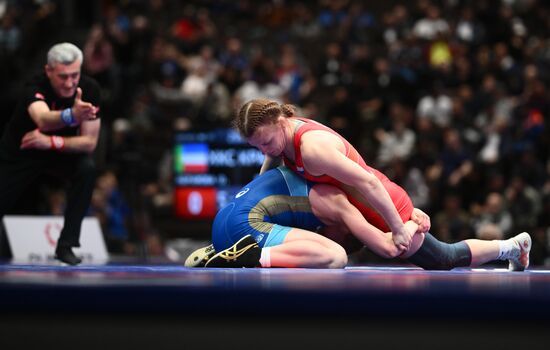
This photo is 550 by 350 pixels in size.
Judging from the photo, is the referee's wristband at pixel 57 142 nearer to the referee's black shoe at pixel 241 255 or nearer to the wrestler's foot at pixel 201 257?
the wrestler's foot at pixel 201 257

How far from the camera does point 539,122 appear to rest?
10539 mm

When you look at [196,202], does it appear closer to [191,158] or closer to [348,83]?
[191,158]

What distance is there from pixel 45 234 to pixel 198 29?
292 inches

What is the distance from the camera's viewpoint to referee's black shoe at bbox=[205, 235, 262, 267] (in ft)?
14.3

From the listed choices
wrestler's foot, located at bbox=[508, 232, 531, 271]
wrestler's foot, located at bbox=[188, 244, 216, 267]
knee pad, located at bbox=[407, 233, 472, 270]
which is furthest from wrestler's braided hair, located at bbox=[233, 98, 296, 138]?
wrestler's foot, located at bbox=[508, 232, 531, 271]

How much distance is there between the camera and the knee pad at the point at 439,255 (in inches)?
179

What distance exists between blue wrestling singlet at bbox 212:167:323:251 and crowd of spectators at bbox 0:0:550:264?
4.59 meters

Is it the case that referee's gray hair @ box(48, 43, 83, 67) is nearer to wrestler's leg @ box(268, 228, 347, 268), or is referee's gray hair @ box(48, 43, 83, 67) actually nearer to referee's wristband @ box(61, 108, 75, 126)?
referee's wristband @ box(61, 108, 75, 126)

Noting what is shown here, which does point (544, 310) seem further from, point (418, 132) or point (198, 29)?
point (198, 29)

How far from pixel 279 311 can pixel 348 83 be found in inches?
Result: 404

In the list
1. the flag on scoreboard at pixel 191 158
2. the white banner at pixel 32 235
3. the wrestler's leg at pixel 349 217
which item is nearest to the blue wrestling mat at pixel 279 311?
the wrestler's leg at pixel 349 217

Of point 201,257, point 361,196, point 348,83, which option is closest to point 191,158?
point 348,83

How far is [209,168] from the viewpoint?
31.8ft

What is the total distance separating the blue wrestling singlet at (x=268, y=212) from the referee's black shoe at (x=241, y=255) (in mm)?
103
